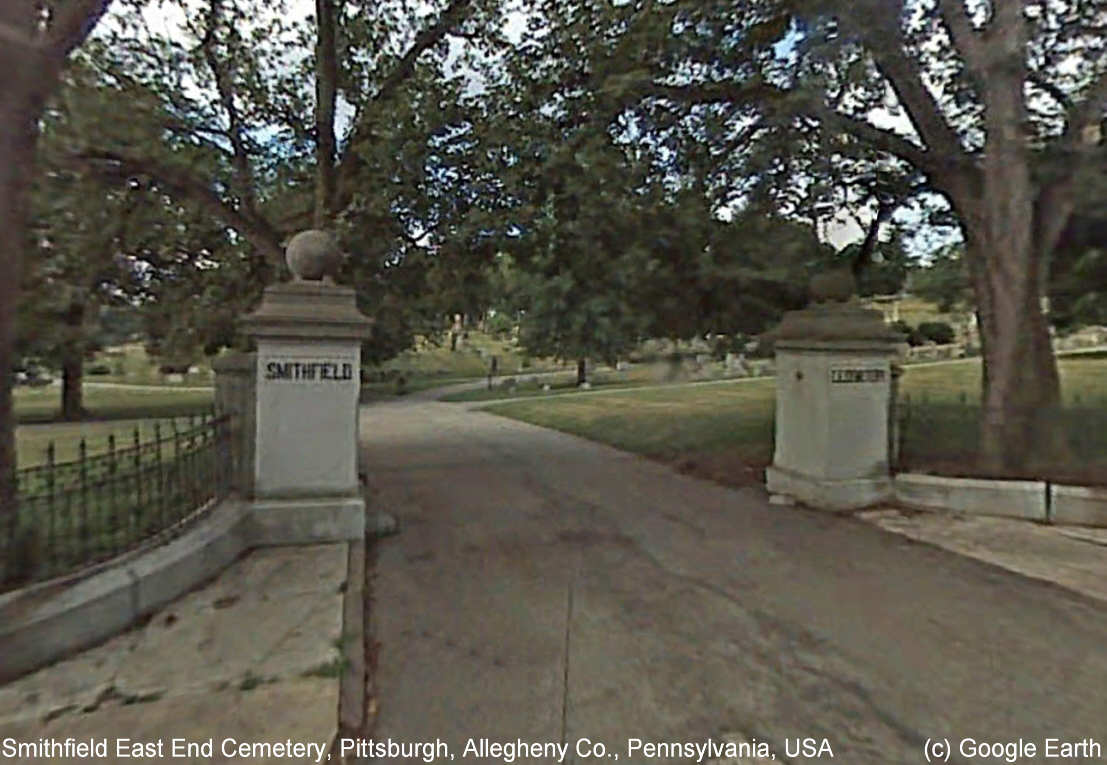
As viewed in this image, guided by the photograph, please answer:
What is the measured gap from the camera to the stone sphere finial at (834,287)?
8.31 m

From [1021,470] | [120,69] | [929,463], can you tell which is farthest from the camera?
[120,69]

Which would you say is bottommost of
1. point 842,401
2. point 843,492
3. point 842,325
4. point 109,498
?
point 843,492

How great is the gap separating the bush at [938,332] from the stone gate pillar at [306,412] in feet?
110

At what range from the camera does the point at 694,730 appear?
131 inches

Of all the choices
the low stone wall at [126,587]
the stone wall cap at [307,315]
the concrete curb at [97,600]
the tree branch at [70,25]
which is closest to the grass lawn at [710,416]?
the stone wall cap at [307,315]

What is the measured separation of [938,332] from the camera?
38.2m

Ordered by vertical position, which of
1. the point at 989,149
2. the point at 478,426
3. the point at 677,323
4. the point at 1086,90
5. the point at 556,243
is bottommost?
the point at 478,426

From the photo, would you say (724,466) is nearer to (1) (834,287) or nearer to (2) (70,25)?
(1) (834,287)

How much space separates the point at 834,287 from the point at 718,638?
5123 millimetres

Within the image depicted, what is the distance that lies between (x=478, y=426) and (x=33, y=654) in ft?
57.0

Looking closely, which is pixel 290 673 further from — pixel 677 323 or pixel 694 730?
pixel 677 323

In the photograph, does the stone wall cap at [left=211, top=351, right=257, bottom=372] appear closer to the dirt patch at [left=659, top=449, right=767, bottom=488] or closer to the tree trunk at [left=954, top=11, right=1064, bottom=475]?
the dirt patch at [left=659, top=449, right=767, bottom=488]

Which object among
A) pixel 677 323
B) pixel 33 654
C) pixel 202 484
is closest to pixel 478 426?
pixel 677 323

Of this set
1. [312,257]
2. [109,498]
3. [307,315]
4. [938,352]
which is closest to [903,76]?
[312,257]
